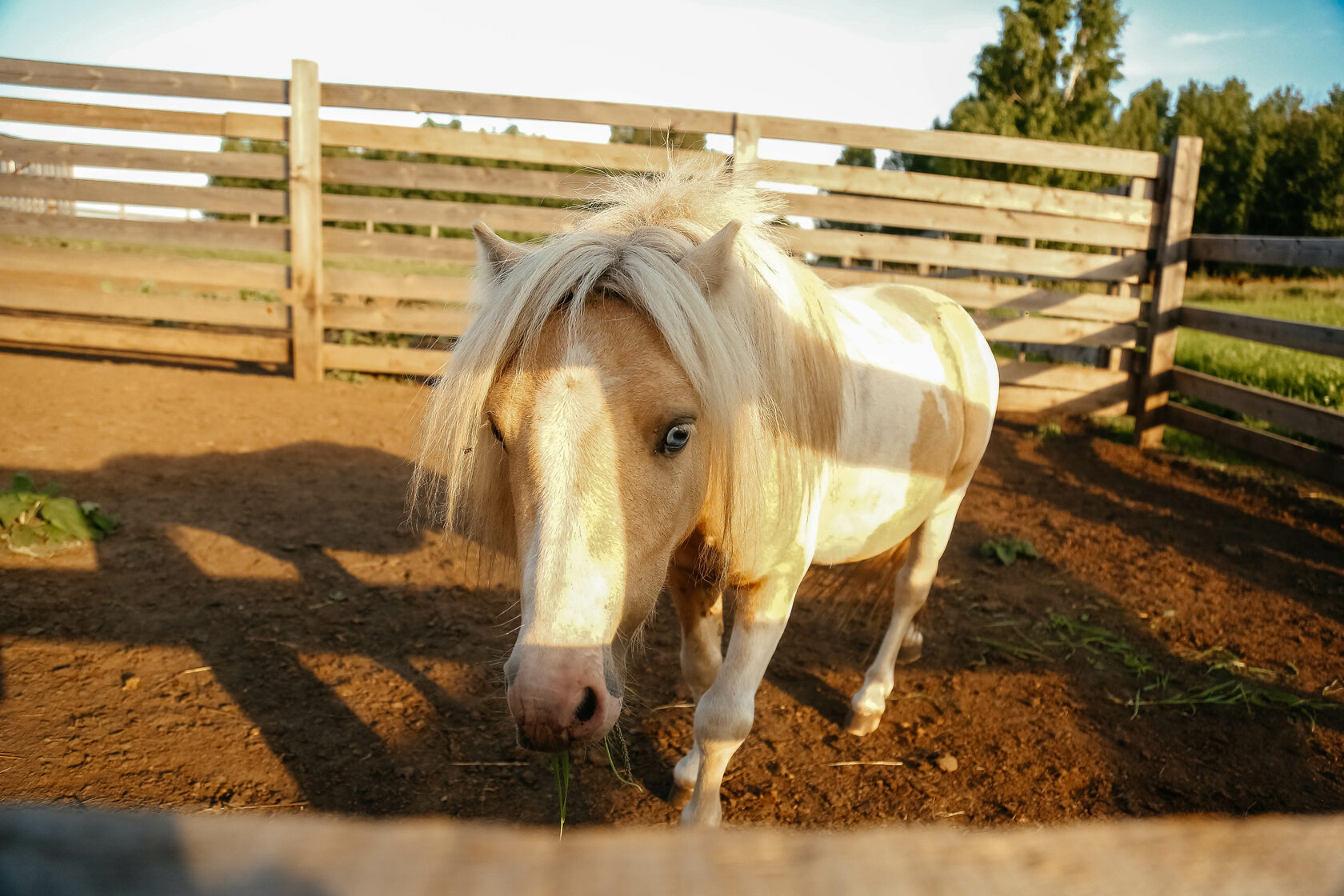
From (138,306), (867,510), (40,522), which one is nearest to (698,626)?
(867,510)

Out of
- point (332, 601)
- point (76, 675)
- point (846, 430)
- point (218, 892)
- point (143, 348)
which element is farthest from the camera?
point (143, 348)

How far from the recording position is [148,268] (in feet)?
21.7

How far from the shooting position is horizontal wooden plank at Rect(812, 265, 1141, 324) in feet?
22.8

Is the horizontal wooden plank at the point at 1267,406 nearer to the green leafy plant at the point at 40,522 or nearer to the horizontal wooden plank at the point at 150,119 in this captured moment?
the green leafy plant at the point at 40,522

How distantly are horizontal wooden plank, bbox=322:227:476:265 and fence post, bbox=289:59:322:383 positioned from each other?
15cm

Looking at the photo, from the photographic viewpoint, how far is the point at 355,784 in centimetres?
241

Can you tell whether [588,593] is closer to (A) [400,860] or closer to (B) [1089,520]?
(A) [400,860]

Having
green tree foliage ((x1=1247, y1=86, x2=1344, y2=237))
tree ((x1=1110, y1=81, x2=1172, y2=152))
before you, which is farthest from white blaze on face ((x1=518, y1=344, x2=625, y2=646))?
tree ((x1=1110, y1=81, x2=1172, y2=152))

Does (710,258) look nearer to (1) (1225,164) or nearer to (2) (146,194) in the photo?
(2) (146,194)

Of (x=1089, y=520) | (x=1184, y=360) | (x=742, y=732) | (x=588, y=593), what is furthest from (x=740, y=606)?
(x=1184, y=360)

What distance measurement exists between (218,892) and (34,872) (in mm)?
80

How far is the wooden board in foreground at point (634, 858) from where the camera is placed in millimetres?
343

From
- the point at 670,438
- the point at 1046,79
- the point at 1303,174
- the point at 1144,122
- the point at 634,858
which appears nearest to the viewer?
the point at 634,858

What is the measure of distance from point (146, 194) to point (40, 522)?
4.22 metres
